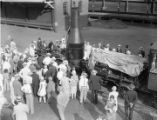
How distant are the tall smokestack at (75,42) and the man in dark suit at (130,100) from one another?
464 cm

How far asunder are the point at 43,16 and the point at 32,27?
8.31ft

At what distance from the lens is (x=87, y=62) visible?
512 inches

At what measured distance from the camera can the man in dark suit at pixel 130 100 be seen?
8820 millimetres

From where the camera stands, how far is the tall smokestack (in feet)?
42.4

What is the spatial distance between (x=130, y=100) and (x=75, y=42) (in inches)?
203

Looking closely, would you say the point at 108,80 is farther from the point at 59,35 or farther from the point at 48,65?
the point at 59,35

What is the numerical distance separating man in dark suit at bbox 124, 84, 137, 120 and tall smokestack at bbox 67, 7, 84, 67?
4643 mm

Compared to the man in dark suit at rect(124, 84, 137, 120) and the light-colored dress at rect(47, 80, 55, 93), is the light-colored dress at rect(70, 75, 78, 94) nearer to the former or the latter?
the light-colored dress at rect(47, 80, 55, 93)

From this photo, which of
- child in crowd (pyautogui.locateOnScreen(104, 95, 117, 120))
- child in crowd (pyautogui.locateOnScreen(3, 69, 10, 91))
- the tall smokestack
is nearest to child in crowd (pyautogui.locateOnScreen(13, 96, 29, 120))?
child in crowd (pyautogui.locateOnScreen(104, 95, 117, 120))

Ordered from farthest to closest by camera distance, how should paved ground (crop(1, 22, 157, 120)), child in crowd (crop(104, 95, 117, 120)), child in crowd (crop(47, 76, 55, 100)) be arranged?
1. child in crowd (crop(47, 76, 55, 100))
2. paved ground (crop(1, 22, 157, 120))
3. child in crowd (crop(104, 95, 117, 120))

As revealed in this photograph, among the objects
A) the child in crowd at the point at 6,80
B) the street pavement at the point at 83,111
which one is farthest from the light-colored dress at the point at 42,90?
the child in crowd at the point at 6,80

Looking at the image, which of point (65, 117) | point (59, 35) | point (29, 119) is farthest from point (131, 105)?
point (59, 35)

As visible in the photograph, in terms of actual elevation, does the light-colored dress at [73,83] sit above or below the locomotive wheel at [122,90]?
above

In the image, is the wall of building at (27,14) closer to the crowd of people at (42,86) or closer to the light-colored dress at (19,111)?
the crowd of people at (42,86)
